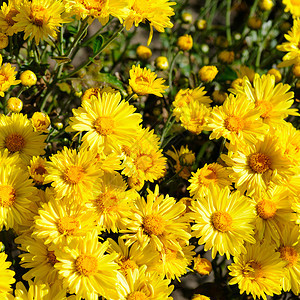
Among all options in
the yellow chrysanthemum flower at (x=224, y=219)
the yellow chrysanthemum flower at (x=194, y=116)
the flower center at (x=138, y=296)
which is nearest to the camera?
the flower center at (x=138, y=296)

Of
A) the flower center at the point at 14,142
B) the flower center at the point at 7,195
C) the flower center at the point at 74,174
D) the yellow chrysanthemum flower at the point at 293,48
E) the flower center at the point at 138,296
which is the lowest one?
the flower center at the point at 138,296

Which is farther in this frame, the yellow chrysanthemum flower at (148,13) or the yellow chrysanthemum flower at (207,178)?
the yellow chrysanthemum flower at (207,178)

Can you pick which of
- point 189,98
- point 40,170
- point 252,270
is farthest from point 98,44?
point 252,270

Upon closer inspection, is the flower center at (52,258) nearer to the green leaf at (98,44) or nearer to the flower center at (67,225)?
the flower center at (67,225)

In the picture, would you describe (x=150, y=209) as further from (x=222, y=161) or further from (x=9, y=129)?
(x=9, y=129)

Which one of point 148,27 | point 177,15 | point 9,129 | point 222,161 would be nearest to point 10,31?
point 9,129

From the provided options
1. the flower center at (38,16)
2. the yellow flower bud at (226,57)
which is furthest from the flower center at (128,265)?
the yellow flower bud at (226,57)

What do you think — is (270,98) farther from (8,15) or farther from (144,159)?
(8,15)

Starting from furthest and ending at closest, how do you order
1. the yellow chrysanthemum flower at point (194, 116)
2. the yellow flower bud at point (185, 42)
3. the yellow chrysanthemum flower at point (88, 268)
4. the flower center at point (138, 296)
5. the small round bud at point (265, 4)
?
the small round bud at point (265, 4), the yellow flower bud at point (185, 42), the yellow chrysanthemum flower at point (194, 116), the flower center at point (138, 296), the yellow chrysanthemum flower at point (88, 268)
